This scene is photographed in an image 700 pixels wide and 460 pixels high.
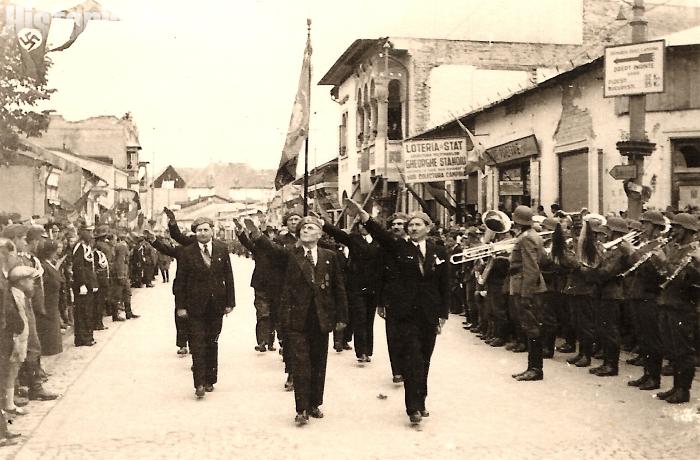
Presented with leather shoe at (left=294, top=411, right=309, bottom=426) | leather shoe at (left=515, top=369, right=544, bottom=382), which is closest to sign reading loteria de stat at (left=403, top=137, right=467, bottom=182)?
leather shoe at (left=515, top=369, right=544, bottom=382)

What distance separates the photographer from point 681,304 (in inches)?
309

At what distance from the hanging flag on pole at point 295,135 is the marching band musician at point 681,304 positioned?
654cm

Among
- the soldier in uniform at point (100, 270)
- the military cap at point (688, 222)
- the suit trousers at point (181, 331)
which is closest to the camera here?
the military cap at point (688, 222)

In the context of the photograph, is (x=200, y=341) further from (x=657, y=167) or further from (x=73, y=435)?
(x=657, y=167)

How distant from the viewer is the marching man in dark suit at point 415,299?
7207 mm

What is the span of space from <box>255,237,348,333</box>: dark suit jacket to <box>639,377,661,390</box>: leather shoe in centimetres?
346

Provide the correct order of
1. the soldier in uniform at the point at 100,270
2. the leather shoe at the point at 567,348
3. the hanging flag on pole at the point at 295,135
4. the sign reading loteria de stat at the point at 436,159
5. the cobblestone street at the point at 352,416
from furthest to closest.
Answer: the sign reading loteria de stat at the point at 436,159 < the soldier in uniform at the point at 100,270 < the hanging flag on pole at the point at 295,135 < the leather shoe at the point at 567,348 < the cobblestone street at the point at 352,416

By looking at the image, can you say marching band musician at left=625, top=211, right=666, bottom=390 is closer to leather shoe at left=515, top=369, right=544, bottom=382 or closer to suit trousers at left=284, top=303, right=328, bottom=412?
leather shoe at left=515, top=369, right=544, bottom=382

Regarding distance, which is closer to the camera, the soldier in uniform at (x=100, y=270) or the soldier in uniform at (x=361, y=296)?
the soldier in uniform at (x=361, y=296)

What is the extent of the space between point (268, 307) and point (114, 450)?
516cm

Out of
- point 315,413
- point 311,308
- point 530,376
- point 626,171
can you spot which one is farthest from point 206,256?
point 626,171

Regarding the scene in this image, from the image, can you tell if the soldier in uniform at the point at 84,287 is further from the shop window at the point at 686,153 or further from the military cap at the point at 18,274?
the shop window at the point at 686,153

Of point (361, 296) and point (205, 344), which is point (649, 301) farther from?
point (205, 344)

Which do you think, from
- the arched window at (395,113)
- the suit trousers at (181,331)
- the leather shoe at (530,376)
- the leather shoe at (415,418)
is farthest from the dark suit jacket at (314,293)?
the arched window at (395,113)
